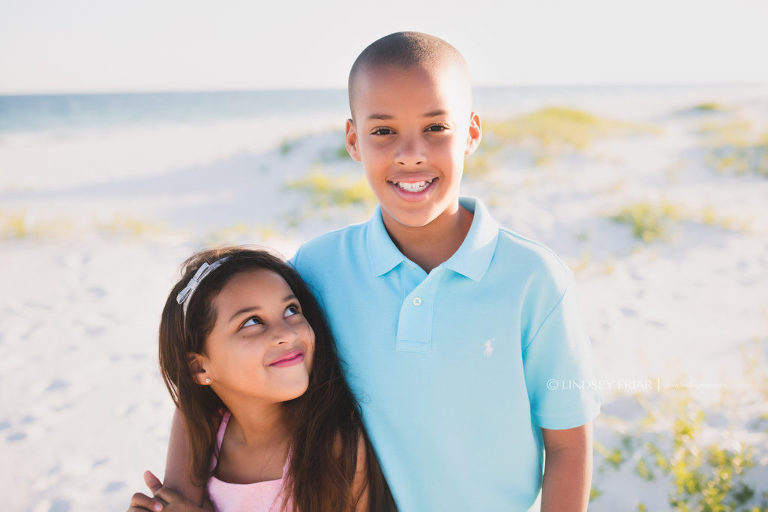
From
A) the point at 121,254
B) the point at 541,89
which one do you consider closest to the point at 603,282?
the point at 121,254

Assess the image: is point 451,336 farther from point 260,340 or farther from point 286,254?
point 286,254

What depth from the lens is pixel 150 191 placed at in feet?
26.5

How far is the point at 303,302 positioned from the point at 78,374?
2261 millimetres

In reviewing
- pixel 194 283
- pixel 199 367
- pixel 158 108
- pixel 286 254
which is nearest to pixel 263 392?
pixel 199 367

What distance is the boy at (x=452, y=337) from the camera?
1.28 metres

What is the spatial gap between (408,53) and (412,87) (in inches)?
3.4

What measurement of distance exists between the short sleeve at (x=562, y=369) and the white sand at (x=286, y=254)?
1014 mm

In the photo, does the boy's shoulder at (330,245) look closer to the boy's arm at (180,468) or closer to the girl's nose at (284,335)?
the girl's nose at (284,335)

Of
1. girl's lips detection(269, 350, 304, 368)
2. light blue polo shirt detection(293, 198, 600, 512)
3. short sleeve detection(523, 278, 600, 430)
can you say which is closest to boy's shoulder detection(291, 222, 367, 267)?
light blue polo shirt detection(293, 198, 600, 512)

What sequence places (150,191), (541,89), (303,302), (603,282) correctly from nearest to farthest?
(303,302) → (603,282) → (150,191) → (541,89)

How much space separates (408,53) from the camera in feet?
4.27

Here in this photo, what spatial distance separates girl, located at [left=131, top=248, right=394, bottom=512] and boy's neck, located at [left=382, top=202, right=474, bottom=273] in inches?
12.2

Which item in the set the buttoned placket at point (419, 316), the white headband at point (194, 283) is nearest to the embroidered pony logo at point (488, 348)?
the buttoned placket at point (419, 316)

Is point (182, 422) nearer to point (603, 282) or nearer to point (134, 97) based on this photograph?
point (603, 282)
